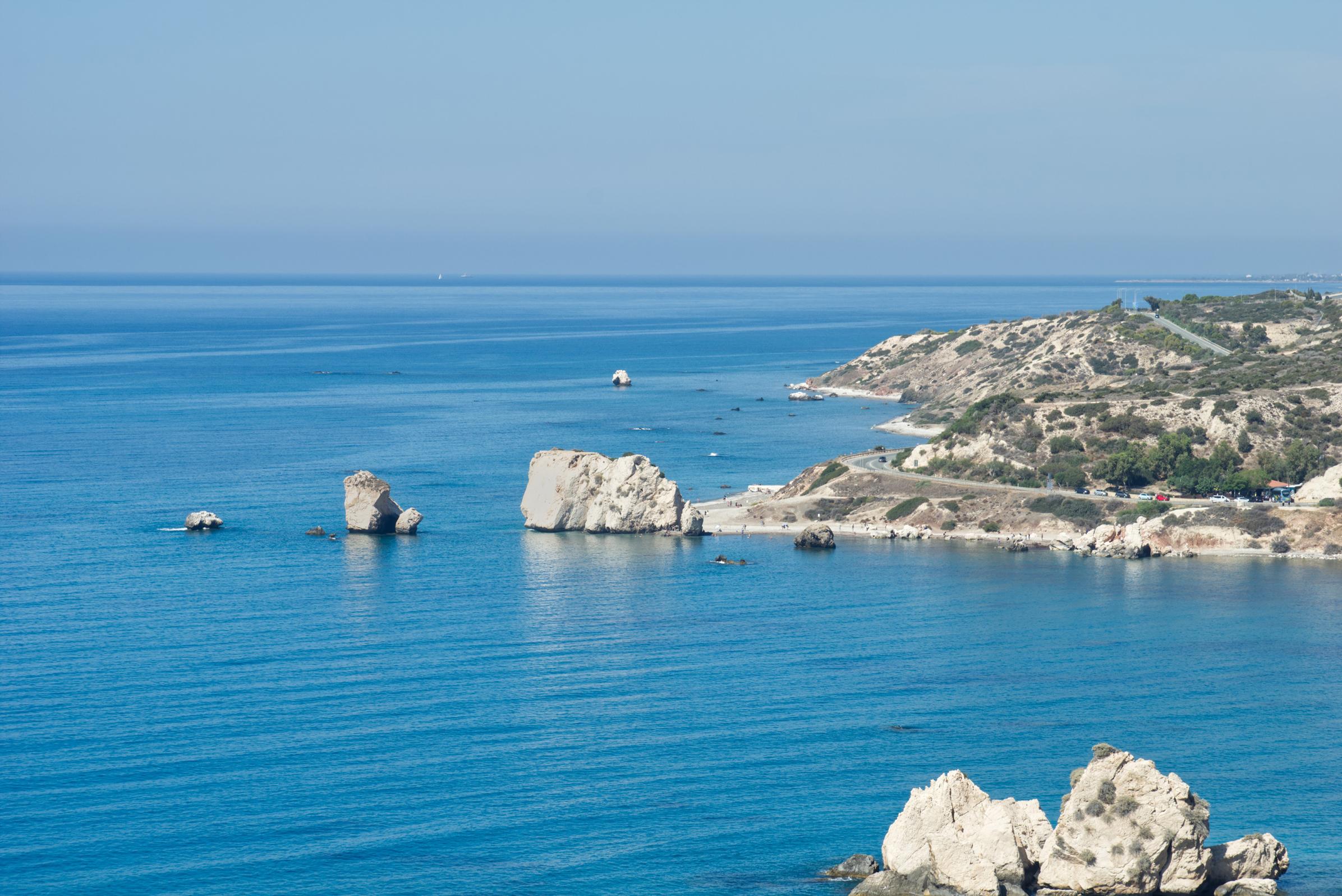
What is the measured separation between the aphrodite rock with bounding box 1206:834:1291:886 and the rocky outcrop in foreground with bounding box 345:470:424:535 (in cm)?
7834

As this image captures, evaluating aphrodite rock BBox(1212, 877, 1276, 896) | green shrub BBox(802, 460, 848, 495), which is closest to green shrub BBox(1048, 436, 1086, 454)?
green shrub BBox(802, 460, 848, 495)

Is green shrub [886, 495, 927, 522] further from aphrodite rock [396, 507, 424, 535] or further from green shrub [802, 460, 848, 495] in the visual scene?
aphrodite rock [396, 507, 424, 535]

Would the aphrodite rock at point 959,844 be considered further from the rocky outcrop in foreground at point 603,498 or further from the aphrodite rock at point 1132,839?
the rocky outcrop in foreground at point 603,498

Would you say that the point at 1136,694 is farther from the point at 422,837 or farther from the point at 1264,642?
the point at 422,837

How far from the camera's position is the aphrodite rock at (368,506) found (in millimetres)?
118438

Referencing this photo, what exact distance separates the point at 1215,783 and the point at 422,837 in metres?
31.2

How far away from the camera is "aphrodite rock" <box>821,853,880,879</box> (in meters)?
52.0

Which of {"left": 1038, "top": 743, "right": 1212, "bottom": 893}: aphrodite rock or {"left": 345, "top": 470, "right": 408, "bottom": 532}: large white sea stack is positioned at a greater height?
{"left": 345, "top": 470, "right": 408, "bottom": 532}: large white sea stack

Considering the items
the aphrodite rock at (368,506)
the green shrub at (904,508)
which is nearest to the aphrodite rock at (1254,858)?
the green shrub at (904,508)

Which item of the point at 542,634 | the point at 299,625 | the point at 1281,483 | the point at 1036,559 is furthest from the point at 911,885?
the point at 1281,483

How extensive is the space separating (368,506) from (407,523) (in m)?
3.31

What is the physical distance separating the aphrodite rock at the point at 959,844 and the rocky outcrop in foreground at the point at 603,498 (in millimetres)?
69513

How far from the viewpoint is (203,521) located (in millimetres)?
117188

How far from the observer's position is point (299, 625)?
8706 cm
